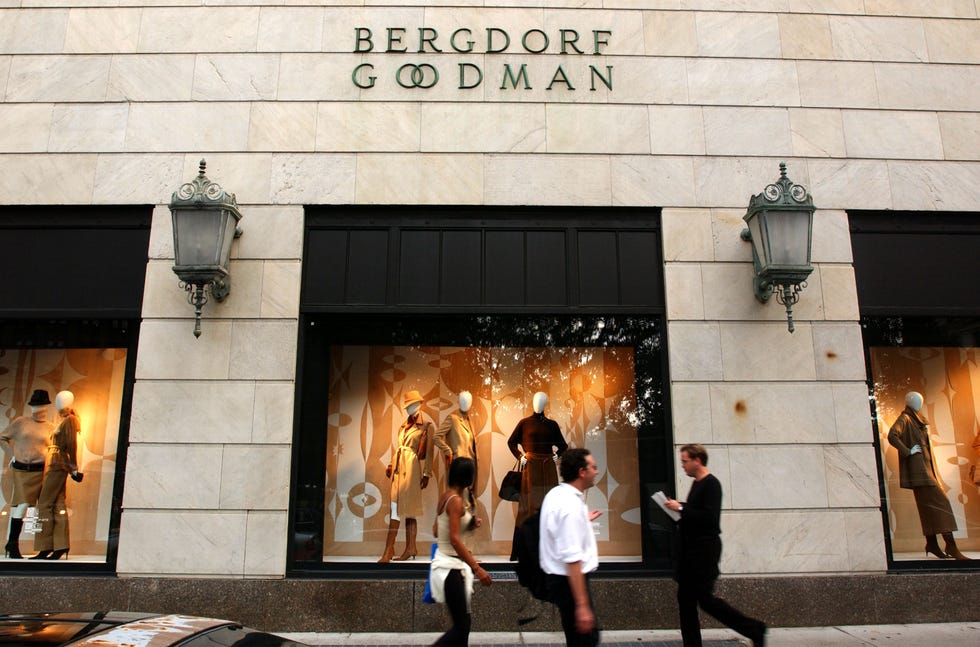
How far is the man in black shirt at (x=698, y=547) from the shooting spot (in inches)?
208

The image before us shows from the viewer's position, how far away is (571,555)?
425 cm

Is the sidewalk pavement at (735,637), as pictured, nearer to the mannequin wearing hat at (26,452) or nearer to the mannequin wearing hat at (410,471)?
the mannequin wearing hat at (410,471)

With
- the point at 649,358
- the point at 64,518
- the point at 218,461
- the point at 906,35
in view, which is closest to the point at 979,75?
the point at 906,35

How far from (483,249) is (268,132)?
3.05 m

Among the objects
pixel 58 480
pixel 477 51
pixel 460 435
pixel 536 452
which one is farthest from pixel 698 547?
pixel 58 480

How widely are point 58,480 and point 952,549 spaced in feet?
35.8

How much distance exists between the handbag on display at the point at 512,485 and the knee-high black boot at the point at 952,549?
5.17 meters

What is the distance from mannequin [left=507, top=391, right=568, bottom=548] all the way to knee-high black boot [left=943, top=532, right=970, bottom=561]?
15.4 feet

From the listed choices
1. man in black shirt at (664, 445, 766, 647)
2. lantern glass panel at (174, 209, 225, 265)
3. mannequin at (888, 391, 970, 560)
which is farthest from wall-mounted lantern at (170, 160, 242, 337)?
mannequin at (888, 391, 970, 560)

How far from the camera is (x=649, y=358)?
7.66 m

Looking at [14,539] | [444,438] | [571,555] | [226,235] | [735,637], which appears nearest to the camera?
[571,555]

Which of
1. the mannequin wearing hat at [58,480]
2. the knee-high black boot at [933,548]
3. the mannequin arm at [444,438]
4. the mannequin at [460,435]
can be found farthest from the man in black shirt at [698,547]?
the mannequin wearing hat at [58,480]

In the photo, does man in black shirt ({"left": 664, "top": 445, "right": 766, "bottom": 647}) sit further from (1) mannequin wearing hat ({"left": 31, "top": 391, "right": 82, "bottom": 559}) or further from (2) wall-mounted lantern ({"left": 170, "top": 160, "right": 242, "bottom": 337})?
(1) mannequin wearing hat ({"left": 31, "top": 391, "right": 82, "bottom": 559})

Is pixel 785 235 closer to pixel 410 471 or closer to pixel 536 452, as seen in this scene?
pixel 536 452
